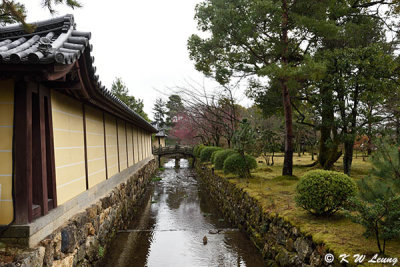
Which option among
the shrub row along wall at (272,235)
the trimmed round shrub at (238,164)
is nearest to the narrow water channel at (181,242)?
the shrub row along wall at (272,235)

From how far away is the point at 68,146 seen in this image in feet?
16.8

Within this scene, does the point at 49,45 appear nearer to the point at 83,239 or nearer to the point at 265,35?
the point at 83,239

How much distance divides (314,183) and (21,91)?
5.29 metres

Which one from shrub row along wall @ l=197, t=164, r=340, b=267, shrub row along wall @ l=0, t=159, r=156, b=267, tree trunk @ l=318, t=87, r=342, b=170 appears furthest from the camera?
tree trunk @ l=318, t=87, r=342, b=170

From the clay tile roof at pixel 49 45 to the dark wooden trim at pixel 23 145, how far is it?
0.62m

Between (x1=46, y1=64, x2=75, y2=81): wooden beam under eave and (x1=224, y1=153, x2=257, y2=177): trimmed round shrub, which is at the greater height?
(x1=46, y1=64, x2=75, y2=81): wooden beam under eave

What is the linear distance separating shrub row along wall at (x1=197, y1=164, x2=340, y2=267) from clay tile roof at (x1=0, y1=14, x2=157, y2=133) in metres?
4.56

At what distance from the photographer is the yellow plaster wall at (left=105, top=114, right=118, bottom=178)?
8.54 metres

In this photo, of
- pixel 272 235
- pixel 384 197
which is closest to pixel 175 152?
pixel 272 235

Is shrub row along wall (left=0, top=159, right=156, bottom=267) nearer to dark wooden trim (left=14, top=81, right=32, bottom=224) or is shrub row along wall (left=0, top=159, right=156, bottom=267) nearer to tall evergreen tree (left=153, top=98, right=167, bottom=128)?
dark wooden trim (left=14, top=81, right=32, bottom=224)

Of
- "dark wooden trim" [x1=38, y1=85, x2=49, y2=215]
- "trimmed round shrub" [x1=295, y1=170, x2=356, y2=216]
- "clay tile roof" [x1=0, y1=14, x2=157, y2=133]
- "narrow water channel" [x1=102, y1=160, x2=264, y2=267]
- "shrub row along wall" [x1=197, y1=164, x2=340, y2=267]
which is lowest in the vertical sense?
"narrow water channel" [x1=102, y1=160, x2=264, y2=267]

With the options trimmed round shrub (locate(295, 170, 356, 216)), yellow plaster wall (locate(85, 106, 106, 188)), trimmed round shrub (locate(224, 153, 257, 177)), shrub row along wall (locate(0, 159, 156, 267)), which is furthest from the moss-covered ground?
yellow plaster wall (locate(85, 106, 106, 188))

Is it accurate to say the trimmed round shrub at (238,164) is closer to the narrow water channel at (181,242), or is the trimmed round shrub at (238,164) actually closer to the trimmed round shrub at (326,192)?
the narrow water channel at (181,242)

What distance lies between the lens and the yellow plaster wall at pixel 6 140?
12.2ft
